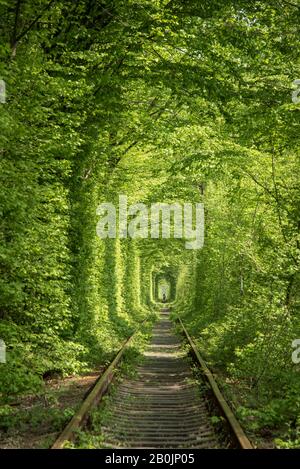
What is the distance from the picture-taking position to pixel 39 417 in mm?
8133

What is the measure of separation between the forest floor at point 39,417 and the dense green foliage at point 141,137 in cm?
40

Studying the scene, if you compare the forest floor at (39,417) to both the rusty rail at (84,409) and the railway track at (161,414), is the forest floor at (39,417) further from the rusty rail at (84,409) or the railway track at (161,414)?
the railway track at (161,414)

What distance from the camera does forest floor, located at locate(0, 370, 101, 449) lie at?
274 inches

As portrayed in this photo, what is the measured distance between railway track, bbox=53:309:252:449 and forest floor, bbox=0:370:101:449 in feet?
1.14

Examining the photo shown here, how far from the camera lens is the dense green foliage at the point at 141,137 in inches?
348

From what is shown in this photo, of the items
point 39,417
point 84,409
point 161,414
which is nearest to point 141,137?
point 161,414

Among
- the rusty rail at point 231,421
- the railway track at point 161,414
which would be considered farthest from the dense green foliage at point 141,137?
the railway track at point 161,414

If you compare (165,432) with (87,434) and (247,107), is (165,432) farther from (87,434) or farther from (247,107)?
(247,107)

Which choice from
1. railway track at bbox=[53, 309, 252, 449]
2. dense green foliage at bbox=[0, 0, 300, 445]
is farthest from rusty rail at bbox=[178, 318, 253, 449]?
dense green foliage at bbox=[0, 0, 300, 445]

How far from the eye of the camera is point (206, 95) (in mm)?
12859

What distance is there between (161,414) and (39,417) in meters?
2.04

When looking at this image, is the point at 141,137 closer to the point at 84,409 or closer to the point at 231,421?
the point at 84,409

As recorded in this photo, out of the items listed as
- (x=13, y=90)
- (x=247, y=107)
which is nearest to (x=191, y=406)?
(x=13, y=90)
